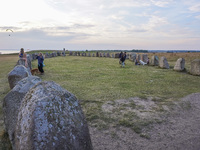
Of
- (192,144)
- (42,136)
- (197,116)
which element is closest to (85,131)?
(42,136)

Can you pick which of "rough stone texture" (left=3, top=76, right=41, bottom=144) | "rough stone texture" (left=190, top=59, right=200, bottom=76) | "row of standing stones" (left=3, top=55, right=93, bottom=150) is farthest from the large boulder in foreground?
"rough stone texture" (left=190, top=59, right=200, bottom=76)

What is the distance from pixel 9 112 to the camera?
15.2 feet

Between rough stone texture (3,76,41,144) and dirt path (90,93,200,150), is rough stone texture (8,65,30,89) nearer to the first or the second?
rough stone texture (3,76,41,144)

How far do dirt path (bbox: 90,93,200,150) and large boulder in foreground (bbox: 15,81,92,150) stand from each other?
1.81m

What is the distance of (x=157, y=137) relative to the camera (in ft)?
15.8

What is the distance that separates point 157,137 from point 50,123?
342 cm

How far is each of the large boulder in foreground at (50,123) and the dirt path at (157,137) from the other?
181 centimetres

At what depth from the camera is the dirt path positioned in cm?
445

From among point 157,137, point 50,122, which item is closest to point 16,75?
point 50,122

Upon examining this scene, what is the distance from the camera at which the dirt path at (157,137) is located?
4.45 metres

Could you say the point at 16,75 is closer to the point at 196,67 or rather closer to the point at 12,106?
the point at 12,106

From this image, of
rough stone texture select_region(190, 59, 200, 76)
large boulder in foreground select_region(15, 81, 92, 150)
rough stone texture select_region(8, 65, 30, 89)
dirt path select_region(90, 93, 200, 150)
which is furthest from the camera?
rough stone texture select_region(190, 59, 200, 76)

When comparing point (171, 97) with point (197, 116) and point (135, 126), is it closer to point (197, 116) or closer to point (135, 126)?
point (197, 116)

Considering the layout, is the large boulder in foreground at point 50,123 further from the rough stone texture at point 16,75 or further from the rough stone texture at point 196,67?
the rough stone texture at point 196,67
